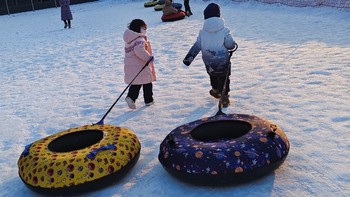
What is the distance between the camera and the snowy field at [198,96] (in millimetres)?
3674

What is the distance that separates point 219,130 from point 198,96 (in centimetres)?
218

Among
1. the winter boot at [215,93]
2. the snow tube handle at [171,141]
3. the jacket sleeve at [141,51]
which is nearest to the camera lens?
the snow tube handle at [171,141]

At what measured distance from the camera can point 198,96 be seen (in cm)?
621

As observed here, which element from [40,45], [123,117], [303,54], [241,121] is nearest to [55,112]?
[123,117]

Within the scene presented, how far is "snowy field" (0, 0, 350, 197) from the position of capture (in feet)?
12.1

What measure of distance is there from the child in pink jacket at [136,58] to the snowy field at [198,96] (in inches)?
11.8

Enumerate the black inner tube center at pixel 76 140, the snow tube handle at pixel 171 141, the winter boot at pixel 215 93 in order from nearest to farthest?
the snow tube handle at pixel 171 141 < the black inner tube center at pixel 76 140 < the winter boot at pixel 215 93

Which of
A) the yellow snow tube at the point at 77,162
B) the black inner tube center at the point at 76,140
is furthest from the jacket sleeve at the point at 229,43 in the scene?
the black inner tube center at the point at 76,140

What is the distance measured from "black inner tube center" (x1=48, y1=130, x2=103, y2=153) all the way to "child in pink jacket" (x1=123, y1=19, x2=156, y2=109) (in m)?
1.63

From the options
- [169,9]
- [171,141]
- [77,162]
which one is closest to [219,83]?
[171,141]

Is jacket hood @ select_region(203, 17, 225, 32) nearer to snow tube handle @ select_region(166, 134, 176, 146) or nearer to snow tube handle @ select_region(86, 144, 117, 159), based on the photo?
snow tube handle @ select_region(166, 134, 176, 146)

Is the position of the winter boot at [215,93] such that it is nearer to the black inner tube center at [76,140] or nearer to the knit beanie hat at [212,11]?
the knit beanie hat at [212,11]

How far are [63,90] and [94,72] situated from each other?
1307mm

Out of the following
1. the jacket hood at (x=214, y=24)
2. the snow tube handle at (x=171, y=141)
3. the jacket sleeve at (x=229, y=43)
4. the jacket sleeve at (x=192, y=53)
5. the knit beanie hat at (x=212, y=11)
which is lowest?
the snow tube handle at (x=171, y=141)
